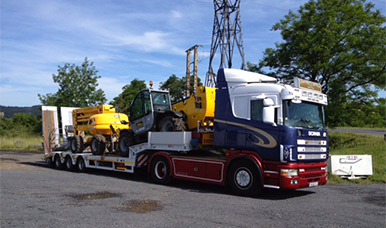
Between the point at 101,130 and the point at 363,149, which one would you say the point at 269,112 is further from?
the point at 363,149

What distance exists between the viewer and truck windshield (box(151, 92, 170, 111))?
45.5 feet

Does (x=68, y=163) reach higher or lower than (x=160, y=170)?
lower

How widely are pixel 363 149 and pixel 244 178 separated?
1042 cm

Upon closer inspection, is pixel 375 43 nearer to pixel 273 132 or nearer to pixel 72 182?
pixel 273 132

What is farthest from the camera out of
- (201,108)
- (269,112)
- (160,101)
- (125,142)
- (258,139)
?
(125,142)

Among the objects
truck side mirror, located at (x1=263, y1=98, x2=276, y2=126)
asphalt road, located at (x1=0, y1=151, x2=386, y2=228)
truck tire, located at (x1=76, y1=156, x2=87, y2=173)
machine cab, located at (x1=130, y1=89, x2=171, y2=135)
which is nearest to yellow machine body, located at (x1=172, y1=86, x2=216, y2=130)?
machine cab, located at (x1=130, y1=89, x2=171, y2=135)

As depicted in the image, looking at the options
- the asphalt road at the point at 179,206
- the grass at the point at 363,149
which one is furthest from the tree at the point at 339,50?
the asphalt road at the point at 179,206

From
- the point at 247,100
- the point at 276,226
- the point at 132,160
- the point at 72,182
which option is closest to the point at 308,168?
the point at 247,100

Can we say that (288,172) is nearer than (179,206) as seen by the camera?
No

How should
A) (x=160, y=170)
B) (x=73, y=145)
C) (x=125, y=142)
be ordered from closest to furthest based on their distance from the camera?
(x=160, y=170) → (x=125, y=142) → (x=73, y=145)

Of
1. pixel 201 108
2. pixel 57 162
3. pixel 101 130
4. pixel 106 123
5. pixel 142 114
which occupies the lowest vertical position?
pixel 57 162

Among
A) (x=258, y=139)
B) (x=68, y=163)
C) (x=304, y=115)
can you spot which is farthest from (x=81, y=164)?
(x=304, y=115)

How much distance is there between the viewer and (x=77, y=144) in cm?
1766

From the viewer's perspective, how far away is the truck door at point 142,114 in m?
13.8
